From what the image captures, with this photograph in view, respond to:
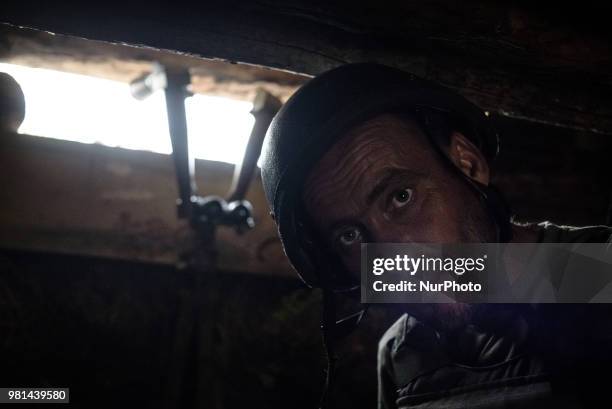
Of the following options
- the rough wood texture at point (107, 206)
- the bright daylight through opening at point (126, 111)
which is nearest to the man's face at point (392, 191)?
the bright daylight through opening at point (126, 111)

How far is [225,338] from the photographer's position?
453cm

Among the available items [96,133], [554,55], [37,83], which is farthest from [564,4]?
[96,133]

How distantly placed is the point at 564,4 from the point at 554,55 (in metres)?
0.23

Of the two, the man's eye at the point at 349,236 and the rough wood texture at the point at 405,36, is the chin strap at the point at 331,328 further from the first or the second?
the rough wood texture at the point at 405,36

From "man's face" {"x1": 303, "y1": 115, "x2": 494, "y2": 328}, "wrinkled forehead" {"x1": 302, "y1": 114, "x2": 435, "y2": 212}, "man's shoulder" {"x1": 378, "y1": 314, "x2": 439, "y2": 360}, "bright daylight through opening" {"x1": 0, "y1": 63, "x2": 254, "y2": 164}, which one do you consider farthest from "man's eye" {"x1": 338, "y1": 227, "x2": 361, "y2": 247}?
"bright daylight through opening" {"x1": 0, "y1": 63, "x2": 254, "y2": 164}

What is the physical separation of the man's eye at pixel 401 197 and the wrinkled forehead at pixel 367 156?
114 millimetres

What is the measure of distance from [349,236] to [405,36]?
988 millimetres

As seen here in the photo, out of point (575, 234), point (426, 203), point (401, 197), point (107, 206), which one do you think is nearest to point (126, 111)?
point (107, 206)

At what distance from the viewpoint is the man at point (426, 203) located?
1.91m

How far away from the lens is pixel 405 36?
2.12m

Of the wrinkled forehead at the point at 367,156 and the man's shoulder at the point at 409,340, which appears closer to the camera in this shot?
the wrinkled forehead at the point at 367,156

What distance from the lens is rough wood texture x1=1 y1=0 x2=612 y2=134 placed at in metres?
2.00

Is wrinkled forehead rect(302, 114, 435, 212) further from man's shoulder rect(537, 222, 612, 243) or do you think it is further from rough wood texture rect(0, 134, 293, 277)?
rough wood texture rect(0, 134, 293, 277)

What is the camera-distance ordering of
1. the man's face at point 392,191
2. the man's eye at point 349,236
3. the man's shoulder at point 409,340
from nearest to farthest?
the man's face at point 392,191 → the man's eye at point 349,236 → the man's shoulder at point 409,340
